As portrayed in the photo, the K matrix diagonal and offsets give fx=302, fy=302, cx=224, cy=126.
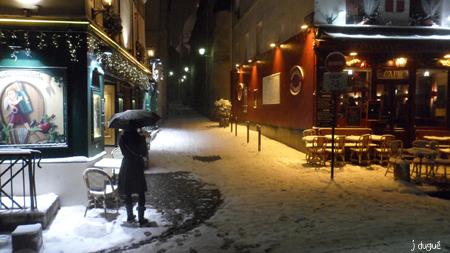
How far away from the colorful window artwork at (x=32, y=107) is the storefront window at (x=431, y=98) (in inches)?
473

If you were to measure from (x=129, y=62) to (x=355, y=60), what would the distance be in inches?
341

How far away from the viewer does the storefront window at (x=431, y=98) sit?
37.9ft

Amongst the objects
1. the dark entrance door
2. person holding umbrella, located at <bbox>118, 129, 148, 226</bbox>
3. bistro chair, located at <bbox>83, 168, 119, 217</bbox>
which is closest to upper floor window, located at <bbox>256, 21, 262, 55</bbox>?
the dark entrance door

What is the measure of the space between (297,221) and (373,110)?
7.48m

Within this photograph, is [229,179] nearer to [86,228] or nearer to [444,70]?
[86,228]

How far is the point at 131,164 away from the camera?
17.1 ft

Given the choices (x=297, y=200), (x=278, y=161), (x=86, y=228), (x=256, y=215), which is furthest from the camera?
(x=278, y=161)

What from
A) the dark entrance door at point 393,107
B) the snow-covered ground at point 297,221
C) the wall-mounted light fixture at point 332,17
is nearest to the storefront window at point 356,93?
the dark entrance door at point 393,107

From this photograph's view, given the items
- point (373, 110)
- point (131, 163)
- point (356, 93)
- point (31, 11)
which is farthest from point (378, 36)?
point (31, 11)

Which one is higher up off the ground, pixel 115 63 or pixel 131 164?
pixel 115 63

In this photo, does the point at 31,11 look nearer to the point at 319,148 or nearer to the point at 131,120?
the point at 131,120

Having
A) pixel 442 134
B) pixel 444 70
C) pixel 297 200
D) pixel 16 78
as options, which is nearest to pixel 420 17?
pixel 444 70

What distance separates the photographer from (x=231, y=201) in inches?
251

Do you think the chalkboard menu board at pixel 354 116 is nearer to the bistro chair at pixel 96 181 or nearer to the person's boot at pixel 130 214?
the person's boot at pixel 130 214
